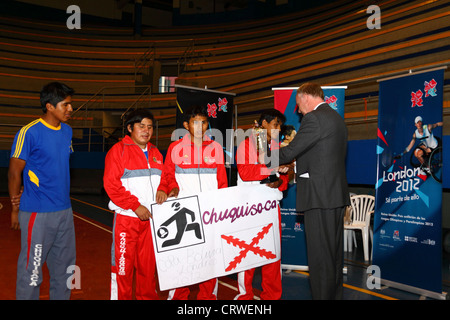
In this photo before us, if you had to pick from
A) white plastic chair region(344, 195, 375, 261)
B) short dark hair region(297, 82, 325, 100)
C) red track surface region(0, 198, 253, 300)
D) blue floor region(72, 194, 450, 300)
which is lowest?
blue floor region(72, 194, 450, 300)

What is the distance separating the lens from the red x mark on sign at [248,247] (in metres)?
2.68

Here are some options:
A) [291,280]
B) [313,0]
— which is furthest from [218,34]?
[291,280]

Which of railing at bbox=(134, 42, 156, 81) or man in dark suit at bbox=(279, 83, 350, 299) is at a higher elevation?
railing at bbox=(134, 42, 156, 81)

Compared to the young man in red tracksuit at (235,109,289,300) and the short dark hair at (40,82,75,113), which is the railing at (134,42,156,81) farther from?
the short dark hair at (40,82,75,113)

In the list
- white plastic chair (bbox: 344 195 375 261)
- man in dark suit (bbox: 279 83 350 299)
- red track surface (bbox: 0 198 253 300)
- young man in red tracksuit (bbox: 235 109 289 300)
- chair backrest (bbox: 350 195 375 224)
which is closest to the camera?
man in dark suit (bbox: 279 83 350 299)

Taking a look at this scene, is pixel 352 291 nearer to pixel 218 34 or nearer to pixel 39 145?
pixel 39 145

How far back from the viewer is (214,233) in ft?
8.67

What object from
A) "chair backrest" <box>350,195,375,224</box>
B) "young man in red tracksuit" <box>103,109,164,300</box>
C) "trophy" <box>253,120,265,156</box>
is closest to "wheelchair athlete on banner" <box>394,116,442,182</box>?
"trophy" <box>253,120,265,156</box>

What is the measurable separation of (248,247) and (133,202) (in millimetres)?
941

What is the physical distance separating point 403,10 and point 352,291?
708cm

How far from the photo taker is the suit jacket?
7.76ft

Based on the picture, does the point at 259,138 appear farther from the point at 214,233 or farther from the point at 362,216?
the point at 362,216

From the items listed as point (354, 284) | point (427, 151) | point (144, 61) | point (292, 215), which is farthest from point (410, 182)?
point (144, 61)

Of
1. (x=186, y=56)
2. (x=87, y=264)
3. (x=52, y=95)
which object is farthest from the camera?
(x=186, y=56)
